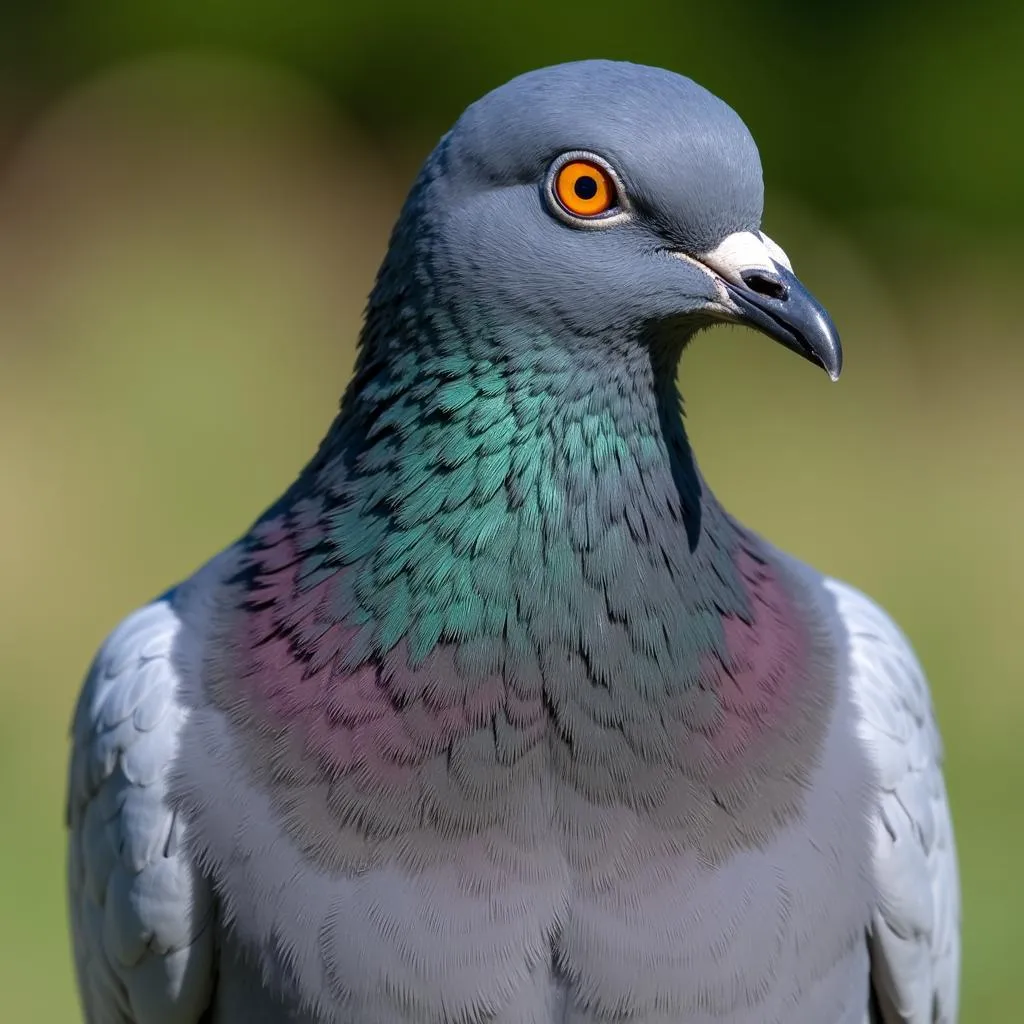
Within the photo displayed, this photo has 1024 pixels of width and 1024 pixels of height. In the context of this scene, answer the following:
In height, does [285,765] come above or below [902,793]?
above

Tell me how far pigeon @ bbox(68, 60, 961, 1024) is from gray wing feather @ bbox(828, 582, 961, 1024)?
176 mm

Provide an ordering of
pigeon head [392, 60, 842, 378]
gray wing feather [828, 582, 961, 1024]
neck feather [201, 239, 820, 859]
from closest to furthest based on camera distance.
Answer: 1. pigeon head [392, 60, 842, 378]
2. neck feather [201, 239, 820, 859]
3. gray wing feather [828, 582, 961, 1024]

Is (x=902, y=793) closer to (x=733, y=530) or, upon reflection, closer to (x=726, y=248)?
(x=733, y=530)

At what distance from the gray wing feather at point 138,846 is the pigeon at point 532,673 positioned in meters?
0.02

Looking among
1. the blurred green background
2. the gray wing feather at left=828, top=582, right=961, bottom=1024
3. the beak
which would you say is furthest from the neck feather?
the blurred green background

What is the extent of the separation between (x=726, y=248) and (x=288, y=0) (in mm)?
7361

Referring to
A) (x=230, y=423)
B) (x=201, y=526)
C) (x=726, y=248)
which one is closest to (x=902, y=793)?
(x=726, y=248)

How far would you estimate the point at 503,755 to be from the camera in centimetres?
285

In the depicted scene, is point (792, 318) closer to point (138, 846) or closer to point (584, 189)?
point (584, 189)

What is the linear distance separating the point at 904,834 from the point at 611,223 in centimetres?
132

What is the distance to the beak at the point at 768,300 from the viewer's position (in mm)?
2746

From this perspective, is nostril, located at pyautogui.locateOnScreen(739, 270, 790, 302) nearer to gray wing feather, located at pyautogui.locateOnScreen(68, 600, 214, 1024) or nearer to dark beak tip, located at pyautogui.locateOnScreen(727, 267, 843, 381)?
dark beak tip, located at pyautogui.locateOnScreen(727, 267, 843, 381)

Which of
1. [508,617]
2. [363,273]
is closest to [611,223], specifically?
[508,617]

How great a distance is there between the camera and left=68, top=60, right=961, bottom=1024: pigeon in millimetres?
2771
